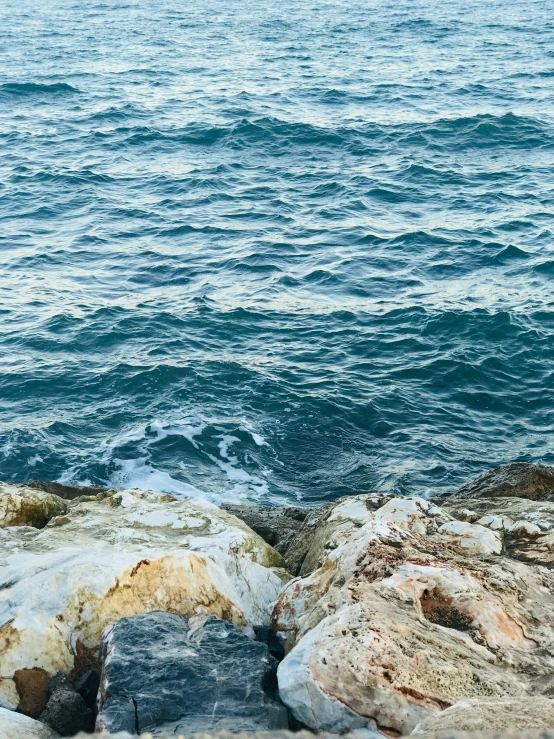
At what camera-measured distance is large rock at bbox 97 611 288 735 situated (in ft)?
20.7

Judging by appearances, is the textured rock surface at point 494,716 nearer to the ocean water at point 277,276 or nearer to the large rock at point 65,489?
the large rock at point 65,489

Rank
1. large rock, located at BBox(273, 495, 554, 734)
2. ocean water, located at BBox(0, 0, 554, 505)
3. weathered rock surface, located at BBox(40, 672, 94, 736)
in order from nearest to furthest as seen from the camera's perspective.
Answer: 1. large rock, located at BBox(273, 495, 554, 734)
2. weathered rock surface, located at BBox(40, 672, 94, 736)
3. ocean water, located at BBox(0, 0, 554, 505)

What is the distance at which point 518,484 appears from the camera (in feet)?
39.7

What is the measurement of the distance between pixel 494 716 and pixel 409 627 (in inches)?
59.7

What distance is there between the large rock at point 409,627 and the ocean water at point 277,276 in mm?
5862

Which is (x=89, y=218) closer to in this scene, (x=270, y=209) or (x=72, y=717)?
(x=270, y=209)

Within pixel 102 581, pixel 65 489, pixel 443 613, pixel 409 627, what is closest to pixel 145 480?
pixel 65 489

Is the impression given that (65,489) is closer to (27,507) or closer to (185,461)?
(27,507)

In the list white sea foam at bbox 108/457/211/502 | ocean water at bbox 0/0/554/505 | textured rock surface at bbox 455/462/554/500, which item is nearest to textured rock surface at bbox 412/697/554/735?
textured rock surface at bbox 455/462/554/500

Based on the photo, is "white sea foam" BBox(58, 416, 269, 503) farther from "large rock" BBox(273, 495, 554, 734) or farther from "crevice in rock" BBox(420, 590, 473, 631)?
"crevice in rock" BBox(420, 590, 473, 631)

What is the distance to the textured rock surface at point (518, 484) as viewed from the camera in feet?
39.2

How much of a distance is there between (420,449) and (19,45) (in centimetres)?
4523

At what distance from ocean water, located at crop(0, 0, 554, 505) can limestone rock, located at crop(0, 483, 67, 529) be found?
350 centimetres

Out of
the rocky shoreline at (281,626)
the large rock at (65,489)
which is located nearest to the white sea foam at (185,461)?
the large rock at (65,489)
